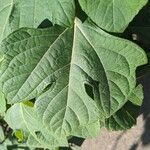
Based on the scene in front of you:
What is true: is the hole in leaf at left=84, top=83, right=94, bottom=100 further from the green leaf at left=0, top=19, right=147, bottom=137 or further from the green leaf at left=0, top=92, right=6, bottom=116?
the green leaf at left=0, top=92, right=6, bottom=116

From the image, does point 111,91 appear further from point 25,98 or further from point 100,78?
point 25,98

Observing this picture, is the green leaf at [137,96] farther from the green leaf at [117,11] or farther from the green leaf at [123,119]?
the green leaf at [117,11]

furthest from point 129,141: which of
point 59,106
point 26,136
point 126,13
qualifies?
point 126,13

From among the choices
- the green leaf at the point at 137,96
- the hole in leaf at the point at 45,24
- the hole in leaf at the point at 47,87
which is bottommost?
the green leaf at the point at 137,96

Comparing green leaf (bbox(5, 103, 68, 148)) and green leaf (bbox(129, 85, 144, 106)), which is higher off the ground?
green leaf (bbox(129, 85, 144, 106))

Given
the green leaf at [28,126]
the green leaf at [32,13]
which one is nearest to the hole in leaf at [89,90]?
the green leaf at [32,13]

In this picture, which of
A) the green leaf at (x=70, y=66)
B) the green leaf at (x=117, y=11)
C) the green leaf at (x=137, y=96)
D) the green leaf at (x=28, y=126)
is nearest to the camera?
the green leaf at (x=117, y=11)

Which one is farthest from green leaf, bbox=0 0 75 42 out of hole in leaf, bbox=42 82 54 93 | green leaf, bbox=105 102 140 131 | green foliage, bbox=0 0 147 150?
green leaf, bbox=105 102 140 131
